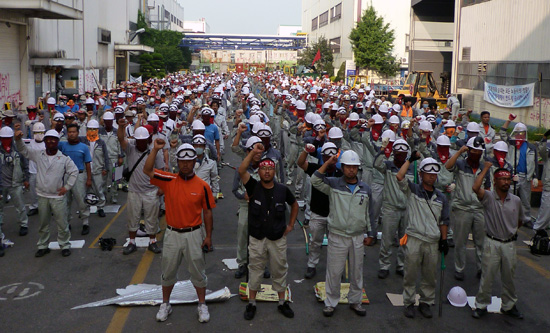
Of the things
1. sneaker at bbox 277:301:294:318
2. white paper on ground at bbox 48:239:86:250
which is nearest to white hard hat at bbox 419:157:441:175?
sneaker at bbox 277:301:294:318

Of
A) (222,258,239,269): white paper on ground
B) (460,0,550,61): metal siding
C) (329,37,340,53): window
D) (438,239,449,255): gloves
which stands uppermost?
(329,37,340,53): window

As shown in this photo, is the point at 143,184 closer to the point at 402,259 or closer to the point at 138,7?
the point at 402,259

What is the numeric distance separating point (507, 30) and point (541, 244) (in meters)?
19.0

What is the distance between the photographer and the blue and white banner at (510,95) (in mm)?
22864

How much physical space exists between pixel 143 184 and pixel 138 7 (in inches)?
2047

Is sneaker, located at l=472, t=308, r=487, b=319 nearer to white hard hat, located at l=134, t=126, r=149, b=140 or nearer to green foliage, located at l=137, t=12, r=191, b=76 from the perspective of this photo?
white hard hat, located at l=134, t=126, r=149, b=140

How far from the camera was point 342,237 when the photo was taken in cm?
651

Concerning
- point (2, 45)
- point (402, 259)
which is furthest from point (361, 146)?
point (2, 45)

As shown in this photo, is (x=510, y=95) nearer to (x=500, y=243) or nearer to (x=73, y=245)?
(x=500, y=243)

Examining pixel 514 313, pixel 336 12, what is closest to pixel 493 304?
pixel 514 313

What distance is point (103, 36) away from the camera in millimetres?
38406

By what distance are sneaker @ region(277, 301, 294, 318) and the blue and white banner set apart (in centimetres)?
1952

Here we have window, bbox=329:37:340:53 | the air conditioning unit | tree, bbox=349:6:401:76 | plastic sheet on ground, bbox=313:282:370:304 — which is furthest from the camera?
window, bbox=329:37:340:53

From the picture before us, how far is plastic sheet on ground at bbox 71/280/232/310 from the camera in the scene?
6785mm
